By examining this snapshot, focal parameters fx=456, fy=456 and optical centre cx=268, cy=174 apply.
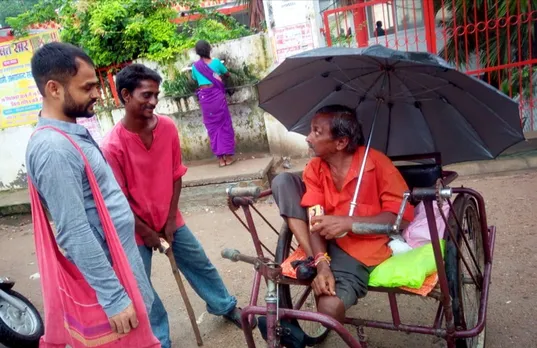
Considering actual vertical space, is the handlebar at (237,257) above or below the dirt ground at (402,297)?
above

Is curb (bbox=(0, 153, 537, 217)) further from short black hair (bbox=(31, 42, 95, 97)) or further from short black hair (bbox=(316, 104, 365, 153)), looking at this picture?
short black hair (bbox=(31, 42, 95, 97))

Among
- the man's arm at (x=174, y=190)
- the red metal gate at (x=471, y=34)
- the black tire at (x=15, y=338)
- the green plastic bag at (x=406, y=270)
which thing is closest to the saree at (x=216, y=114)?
the red metal gate at (x=471, y=34)

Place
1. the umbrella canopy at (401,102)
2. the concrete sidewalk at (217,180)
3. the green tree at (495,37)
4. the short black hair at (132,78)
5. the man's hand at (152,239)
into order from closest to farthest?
the umbrella canopy at (401,102), the short black hair at (132,78), the man's hand at (152,239), the green tree at (495,37), the concrete sidewalk at (217,180)

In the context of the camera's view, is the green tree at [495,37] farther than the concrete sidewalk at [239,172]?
No

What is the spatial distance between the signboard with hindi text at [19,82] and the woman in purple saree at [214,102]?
8.14ft

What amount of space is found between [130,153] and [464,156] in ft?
6.09

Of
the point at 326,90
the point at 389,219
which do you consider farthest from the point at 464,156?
the point at 326,90

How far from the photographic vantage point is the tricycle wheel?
2.04 metres

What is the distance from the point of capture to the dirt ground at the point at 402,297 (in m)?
2.71

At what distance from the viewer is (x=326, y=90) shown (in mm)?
2664

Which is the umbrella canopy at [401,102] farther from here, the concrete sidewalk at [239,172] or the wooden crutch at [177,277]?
the concrete sidewalk at [239,172]

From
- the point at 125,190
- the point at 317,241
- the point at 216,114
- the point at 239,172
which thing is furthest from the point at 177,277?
the point at 216,114

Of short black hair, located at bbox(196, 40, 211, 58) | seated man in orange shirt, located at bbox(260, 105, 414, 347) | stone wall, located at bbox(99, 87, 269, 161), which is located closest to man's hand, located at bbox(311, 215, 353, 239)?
seated man in orange shirt, located at bbox(260, 105, 414, 347)

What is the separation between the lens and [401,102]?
2529 mm
